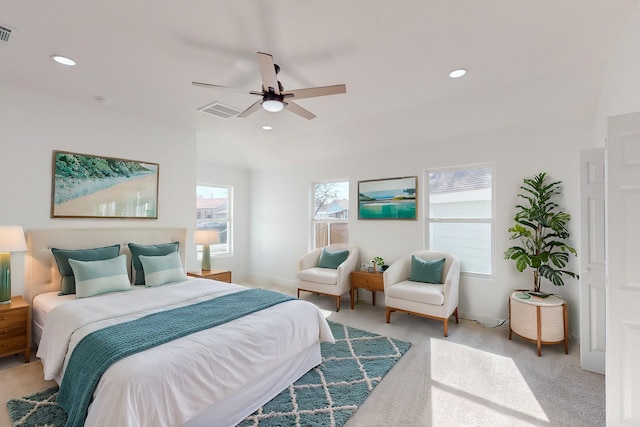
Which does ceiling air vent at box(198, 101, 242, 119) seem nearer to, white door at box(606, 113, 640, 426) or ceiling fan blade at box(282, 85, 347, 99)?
ceiling fan blade at box(282, 85, 347, 99)

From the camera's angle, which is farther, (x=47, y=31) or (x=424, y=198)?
(x=424, y=198)

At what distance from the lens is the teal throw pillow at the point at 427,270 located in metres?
3.98

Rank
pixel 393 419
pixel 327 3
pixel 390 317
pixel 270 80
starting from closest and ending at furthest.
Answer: pixel 327 3, pixel 393 419, pixel 270 80, pixel 390 317

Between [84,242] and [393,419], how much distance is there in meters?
3.61

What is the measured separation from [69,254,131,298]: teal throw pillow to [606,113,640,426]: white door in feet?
13.0

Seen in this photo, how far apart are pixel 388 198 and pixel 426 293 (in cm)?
167

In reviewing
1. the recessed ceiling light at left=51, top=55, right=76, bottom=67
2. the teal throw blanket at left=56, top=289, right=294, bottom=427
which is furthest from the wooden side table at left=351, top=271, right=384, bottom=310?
the recessed ceiling light at left=51, top=55, right=76, bottom=67

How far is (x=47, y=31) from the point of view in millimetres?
2178

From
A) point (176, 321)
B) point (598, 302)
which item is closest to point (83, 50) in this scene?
point (176, 321)

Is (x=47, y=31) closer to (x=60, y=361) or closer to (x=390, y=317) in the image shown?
(x=60, y=361)

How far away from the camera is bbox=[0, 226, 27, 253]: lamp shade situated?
108 inches

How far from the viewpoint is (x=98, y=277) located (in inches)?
117

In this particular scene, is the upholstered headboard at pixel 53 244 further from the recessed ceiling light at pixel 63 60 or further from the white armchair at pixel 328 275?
the white armchair at pixel 328 275

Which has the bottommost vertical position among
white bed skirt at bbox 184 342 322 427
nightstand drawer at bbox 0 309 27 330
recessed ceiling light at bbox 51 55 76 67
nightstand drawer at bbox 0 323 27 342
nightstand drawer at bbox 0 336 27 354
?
white bed skirt at bbox 184 342 322 427
